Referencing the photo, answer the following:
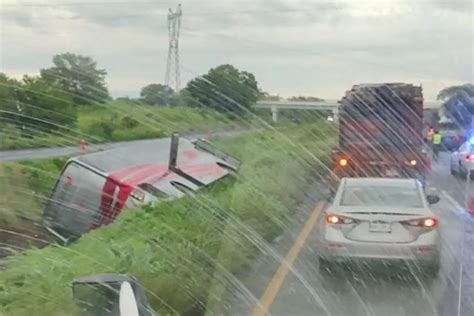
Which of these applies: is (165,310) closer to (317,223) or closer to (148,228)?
(148,228)

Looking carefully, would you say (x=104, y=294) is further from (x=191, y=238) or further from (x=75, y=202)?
(x=191, y=238)

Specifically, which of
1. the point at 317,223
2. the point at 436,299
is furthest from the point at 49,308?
the point at 317,223

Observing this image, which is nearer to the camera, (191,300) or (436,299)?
(191,300)

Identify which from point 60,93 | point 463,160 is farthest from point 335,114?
point 463,160

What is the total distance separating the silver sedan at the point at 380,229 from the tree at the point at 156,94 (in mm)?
3821

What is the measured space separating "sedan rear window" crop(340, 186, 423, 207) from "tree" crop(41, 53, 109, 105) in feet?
14.9

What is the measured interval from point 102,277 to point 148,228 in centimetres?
284

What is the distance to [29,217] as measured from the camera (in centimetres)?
492

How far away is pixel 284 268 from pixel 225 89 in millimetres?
2430

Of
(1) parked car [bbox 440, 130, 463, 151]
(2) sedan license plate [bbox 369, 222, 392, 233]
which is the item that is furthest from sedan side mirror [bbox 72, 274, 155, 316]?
(1) parked car [bbox 440, 130, 463, 151]

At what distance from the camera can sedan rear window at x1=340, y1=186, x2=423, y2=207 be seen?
9.22 m

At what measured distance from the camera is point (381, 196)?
30.7ft

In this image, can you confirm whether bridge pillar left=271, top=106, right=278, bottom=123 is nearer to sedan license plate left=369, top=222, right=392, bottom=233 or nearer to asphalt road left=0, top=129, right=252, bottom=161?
sedan license plate left=369, top=222, right=392, bottom=233

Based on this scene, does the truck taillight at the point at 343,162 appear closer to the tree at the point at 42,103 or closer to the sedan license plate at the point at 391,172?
the sedan license plate at the point at 391,172
